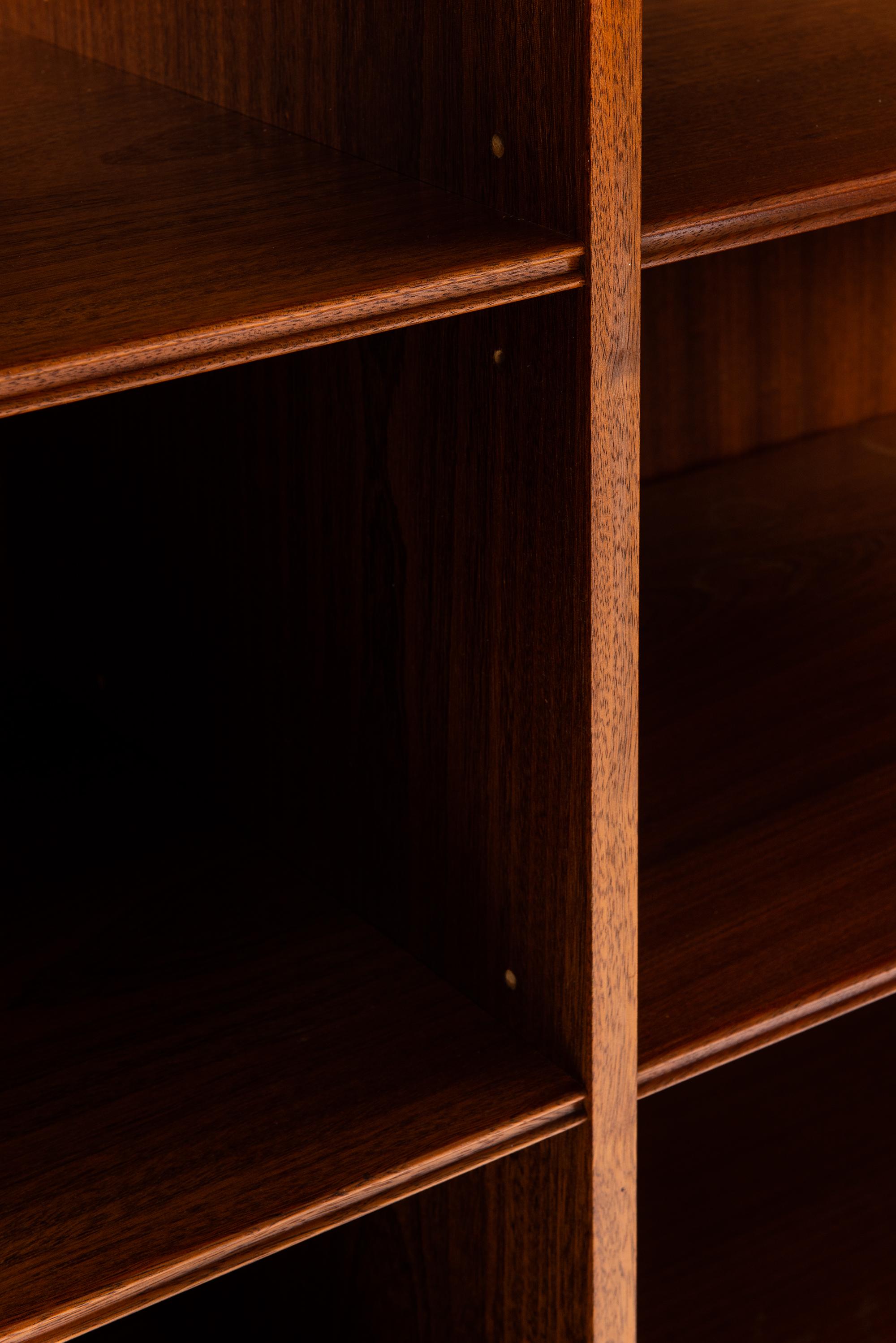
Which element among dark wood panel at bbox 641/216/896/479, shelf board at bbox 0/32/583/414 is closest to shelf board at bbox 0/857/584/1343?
shelf board at bbox 0/32/583/414

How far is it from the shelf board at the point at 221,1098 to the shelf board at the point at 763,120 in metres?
0.36

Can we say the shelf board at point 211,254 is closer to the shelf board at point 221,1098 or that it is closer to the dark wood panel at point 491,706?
the dark wood panel at point 491,706

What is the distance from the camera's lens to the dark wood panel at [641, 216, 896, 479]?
51.7 inches

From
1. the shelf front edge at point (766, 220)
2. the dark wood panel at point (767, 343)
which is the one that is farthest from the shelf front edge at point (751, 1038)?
the dark wood panel at point (767, 343)

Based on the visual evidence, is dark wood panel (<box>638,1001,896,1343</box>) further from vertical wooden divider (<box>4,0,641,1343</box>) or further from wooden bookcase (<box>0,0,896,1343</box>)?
vertical wooden divider (<box>4,0,641,1343</box>)

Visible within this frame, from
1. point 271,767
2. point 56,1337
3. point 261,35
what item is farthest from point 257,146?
point 56,1337

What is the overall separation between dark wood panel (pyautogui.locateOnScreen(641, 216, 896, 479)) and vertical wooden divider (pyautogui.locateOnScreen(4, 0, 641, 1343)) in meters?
0.57

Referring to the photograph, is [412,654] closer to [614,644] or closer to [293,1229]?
[614,644]

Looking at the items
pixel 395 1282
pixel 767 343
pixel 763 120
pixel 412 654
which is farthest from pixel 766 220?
pixel 767 343

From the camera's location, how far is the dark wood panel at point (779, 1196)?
1.13 m

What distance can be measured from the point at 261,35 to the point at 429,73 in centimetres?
12

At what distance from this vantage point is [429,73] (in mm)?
642

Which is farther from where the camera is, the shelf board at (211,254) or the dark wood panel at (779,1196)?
the dark wood panel at (779,1196)

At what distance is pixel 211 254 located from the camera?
23.5 inches
